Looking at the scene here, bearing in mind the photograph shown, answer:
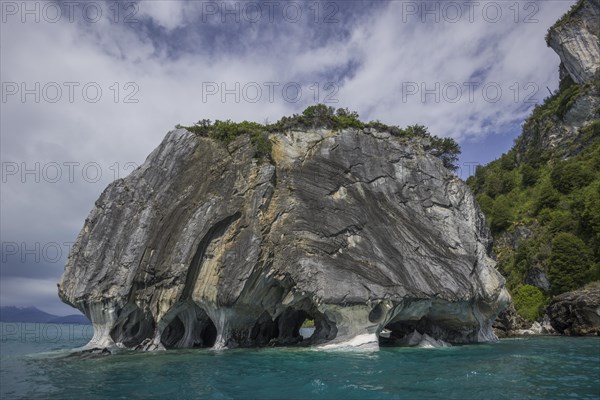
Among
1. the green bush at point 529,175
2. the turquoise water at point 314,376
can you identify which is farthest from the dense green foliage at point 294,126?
the green bush at point 529,175

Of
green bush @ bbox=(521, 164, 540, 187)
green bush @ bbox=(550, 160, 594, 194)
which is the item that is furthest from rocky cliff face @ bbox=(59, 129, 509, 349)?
Answer: green bush @ bbox=(521, 164, 540, 187)

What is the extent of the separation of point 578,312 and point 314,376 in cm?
3901

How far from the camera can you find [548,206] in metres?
72.3

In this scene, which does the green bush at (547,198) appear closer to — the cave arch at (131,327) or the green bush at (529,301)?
the green bush at (529,301)

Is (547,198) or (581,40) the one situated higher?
(581,40)

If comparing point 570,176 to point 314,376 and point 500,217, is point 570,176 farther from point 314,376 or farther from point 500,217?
point 314,376

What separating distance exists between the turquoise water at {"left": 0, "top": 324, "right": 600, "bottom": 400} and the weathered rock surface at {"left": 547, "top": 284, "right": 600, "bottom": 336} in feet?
60.8

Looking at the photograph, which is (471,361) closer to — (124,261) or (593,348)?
(593,348)

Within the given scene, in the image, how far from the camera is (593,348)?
29.8 m

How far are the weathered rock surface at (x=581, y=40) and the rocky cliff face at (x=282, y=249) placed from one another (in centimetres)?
6558

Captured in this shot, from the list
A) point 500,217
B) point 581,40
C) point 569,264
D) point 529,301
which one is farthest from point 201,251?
point 581,40

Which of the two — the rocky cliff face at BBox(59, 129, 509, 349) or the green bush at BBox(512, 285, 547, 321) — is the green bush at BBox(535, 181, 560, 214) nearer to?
the green bush at BBox(512, 285, 547, 321)

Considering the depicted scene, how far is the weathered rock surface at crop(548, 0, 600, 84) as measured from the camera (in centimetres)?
8519

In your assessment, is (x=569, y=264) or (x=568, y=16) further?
(x=568, y=16)
